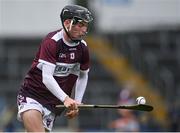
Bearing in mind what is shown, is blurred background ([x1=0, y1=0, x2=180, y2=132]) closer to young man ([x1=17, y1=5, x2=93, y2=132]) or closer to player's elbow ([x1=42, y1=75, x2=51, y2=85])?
young man ([x1=17, y1=5, x2=93, y2=132])

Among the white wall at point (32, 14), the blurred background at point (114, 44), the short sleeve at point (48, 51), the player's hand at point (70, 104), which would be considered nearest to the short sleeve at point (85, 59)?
the short sleeve at point (48, 51)

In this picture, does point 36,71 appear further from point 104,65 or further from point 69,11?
point 104,65

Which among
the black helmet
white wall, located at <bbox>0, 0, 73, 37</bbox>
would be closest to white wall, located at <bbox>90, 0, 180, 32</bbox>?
white wall, located at <bbox>0, 0, 73, 37</bbox>

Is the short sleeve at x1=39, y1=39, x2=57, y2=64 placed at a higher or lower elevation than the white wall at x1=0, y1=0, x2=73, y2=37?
higher

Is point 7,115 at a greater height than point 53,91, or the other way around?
point 53,91

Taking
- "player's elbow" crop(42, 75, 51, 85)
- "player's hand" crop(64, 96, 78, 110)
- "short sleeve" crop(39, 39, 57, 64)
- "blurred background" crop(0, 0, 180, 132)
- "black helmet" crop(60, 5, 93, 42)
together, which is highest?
"black helmet" crop(60, 5, 93, 42)

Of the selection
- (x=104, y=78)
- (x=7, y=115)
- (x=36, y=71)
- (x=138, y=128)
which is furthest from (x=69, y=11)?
(x=104, y=78)

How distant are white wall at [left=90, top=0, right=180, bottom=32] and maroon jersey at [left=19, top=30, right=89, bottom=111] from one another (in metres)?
14.4

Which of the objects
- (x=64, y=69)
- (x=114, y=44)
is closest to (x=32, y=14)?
(x=114, y=44)

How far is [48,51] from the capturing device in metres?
11.2

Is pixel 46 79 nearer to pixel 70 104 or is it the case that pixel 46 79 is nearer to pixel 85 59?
pixel 70 104

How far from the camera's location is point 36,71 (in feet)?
37.6

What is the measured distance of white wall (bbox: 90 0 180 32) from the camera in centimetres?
2602

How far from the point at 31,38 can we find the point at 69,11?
51.1 feet
